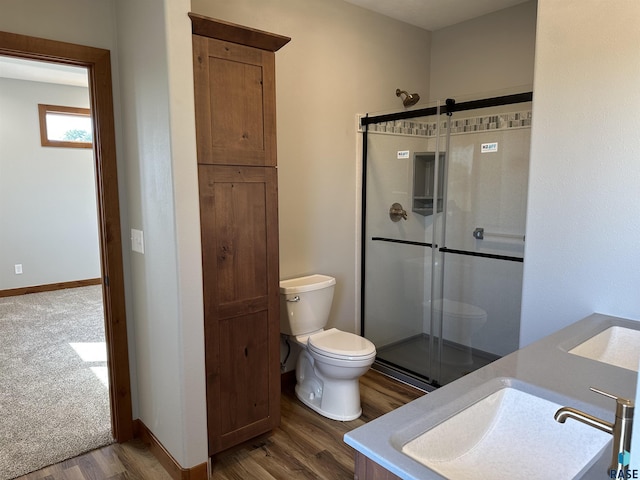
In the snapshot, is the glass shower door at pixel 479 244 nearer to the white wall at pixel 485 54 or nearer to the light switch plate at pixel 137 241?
the white wall at pixel 485 54

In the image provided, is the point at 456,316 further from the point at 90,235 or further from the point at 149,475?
the point at 90,235

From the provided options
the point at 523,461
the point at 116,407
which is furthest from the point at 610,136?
the point at 116,407

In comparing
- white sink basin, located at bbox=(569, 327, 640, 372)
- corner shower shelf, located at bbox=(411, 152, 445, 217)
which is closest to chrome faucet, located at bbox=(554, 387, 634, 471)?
white sink basin, located at bbox=(569, 327, 640, 372)

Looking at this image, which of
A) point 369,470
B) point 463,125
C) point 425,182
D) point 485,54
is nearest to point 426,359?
point 425,182

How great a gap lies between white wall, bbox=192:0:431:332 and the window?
12.8ft

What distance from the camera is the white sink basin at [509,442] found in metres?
1.02

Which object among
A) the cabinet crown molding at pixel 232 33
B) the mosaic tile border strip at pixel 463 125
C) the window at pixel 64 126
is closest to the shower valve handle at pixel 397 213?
the mosaic tile border strip at pixel 463 125

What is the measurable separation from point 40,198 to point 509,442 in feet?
20.2

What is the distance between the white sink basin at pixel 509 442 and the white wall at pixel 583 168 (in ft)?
2.89

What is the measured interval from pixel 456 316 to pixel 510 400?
2.15 meters

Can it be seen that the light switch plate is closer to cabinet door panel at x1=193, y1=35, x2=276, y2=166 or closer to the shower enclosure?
cabinet door panel at x1=193, y1=35, x2=276, y2=166

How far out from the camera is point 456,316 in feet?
10.8

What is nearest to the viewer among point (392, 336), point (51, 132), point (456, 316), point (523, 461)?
point (523, 461)

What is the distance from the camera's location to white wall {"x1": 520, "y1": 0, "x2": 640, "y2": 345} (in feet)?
5.58
